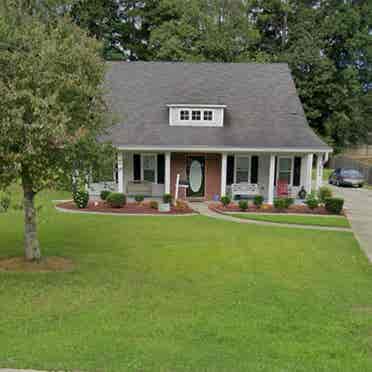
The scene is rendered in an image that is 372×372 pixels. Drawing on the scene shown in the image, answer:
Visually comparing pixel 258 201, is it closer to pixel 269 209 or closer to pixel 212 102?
pixel 269 209

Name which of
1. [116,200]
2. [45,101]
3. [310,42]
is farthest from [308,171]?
[310,42]

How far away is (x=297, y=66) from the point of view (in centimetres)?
4034

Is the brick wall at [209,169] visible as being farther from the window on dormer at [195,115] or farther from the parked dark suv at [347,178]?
the parked dark suv at [347,178]

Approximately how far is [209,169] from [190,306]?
45.3ft

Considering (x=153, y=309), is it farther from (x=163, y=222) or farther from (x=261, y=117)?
(x=261, y=117)

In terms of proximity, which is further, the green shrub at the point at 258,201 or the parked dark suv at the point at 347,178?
the parked dark suv at the point at 347,178

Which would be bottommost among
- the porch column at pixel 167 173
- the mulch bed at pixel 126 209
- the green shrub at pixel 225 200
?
the mulch bed at pixel 126 209

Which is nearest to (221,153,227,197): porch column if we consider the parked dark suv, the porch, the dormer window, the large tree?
the porch

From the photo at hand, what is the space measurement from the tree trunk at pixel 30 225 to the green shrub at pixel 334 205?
1203 centimetres

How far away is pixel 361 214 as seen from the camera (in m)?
16.9

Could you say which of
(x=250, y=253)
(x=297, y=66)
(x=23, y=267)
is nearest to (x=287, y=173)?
(x=250, y=253)

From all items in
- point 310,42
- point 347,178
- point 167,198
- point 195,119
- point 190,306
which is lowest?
point 347,178

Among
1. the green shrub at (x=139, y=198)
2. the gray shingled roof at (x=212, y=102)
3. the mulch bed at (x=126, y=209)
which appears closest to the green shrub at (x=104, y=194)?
the mulch bed at (x=126, y=209)

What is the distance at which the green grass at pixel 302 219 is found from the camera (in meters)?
14.4
